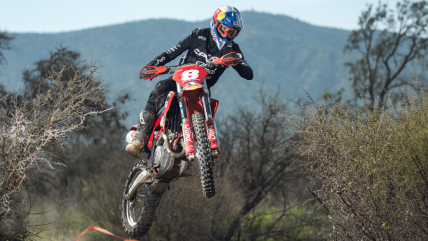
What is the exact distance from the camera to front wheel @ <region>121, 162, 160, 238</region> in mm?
6617

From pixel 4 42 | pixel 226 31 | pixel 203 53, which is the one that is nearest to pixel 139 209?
pixel 203 53

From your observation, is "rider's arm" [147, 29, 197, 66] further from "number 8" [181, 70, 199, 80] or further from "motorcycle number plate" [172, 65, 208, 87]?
"number 8" [181, 70, 199, 80]

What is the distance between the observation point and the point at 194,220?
17828 mm

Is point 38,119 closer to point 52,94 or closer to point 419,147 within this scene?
point 52,94

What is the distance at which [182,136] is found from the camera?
595 cm

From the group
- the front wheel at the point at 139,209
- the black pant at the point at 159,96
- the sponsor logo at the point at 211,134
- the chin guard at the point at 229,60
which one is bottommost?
the front wheel at the point at 139,209

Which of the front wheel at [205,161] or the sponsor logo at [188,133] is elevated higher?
the sponsor logo at [188,133]

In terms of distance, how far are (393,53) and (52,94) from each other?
28922 mm

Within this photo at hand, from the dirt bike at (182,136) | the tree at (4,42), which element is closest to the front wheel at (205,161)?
the dirt bike at (182,136)

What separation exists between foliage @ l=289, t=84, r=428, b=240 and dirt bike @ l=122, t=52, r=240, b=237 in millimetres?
1476

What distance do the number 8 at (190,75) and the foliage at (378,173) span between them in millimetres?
1714

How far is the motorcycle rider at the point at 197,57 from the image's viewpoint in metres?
6.27

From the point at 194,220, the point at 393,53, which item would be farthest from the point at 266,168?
the point at 393,53

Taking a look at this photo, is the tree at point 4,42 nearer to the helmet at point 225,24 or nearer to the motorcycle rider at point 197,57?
the motorcycle rider at point 197,57
